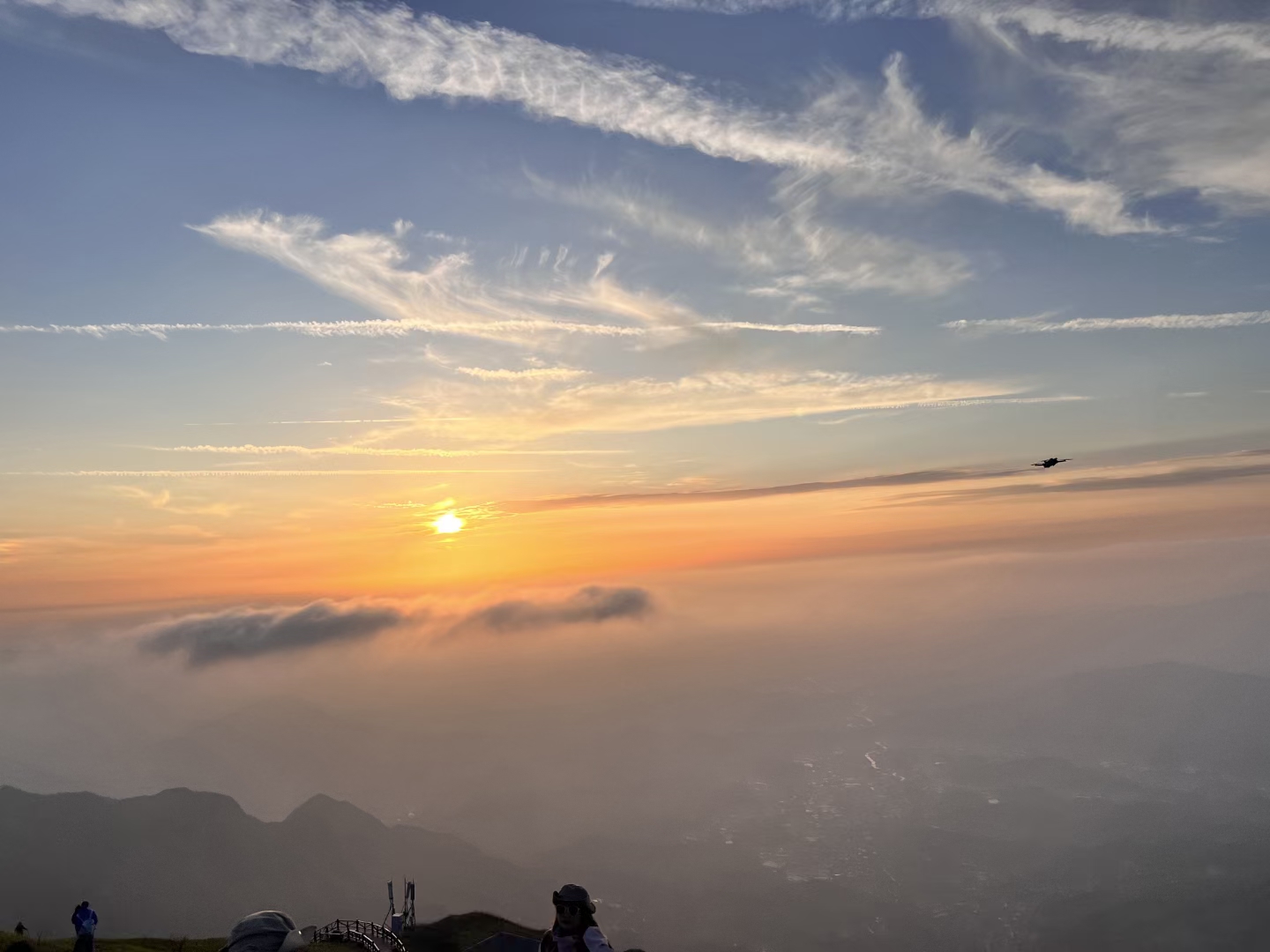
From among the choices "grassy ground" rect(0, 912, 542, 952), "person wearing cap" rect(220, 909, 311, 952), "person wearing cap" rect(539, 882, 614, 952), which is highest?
"person wearing cap" rect(539, 882, 614, 952)

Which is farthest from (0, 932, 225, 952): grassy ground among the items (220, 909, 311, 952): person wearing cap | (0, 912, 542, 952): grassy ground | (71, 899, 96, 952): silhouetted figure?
(220, 909, 311, 952): person wearing cap

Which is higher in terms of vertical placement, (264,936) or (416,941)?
(264,936)

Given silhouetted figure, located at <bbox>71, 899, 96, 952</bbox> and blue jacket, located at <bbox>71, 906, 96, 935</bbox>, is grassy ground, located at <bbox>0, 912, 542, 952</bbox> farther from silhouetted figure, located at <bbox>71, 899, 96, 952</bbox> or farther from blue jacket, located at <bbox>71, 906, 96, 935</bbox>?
blue jacket, located at <bbox>71, 906, 96, 935</bbox>

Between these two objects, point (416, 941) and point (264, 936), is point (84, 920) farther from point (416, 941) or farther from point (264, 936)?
point (416, 941)

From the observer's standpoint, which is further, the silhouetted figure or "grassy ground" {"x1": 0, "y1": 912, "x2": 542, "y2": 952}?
"grassy ground" {"x1": 0, "y1": 912, "x2": 542, "y2": 952}

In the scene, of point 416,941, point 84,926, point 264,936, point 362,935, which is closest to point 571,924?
point 264,936

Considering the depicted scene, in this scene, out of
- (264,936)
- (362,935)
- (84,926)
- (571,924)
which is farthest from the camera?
(362,935)
